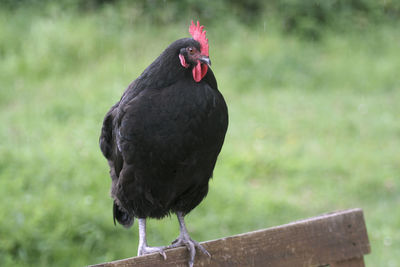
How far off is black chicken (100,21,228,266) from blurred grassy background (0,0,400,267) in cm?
187

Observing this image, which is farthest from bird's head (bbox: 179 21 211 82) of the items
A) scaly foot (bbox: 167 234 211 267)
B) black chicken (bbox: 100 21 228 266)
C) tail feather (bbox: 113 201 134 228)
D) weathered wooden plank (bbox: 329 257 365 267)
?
weathered wooden plank (bbox: 329 257 365 267)

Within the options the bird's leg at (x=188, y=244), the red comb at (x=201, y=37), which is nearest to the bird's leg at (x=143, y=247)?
the bird's leg at (x=188, y=244)

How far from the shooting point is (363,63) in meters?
10.6

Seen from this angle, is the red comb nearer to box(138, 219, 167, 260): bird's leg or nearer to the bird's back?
the bird's back

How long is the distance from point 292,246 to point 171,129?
0.83m

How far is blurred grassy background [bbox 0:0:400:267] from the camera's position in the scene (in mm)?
4906

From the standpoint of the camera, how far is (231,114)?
819cm

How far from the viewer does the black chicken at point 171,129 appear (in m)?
2.71

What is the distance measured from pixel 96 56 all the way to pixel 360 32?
5807 millimetres

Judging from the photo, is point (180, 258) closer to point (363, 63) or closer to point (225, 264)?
point (225, 264)

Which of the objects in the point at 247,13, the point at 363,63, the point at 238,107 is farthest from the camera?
the point at 247,13

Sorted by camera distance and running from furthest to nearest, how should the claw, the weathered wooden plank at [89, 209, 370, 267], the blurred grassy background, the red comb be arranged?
the blurred grassy background < the red comb < the weathered wooden plank at [89, 209, 370, 267] < the claw

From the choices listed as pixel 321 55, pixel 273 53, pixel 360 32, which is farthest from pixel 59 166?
pixel 360 32

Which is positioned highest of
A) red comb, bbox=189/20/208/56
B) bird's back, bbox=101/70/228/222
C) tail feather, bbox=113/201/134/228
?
red comb, bbox=189/20/208/56
